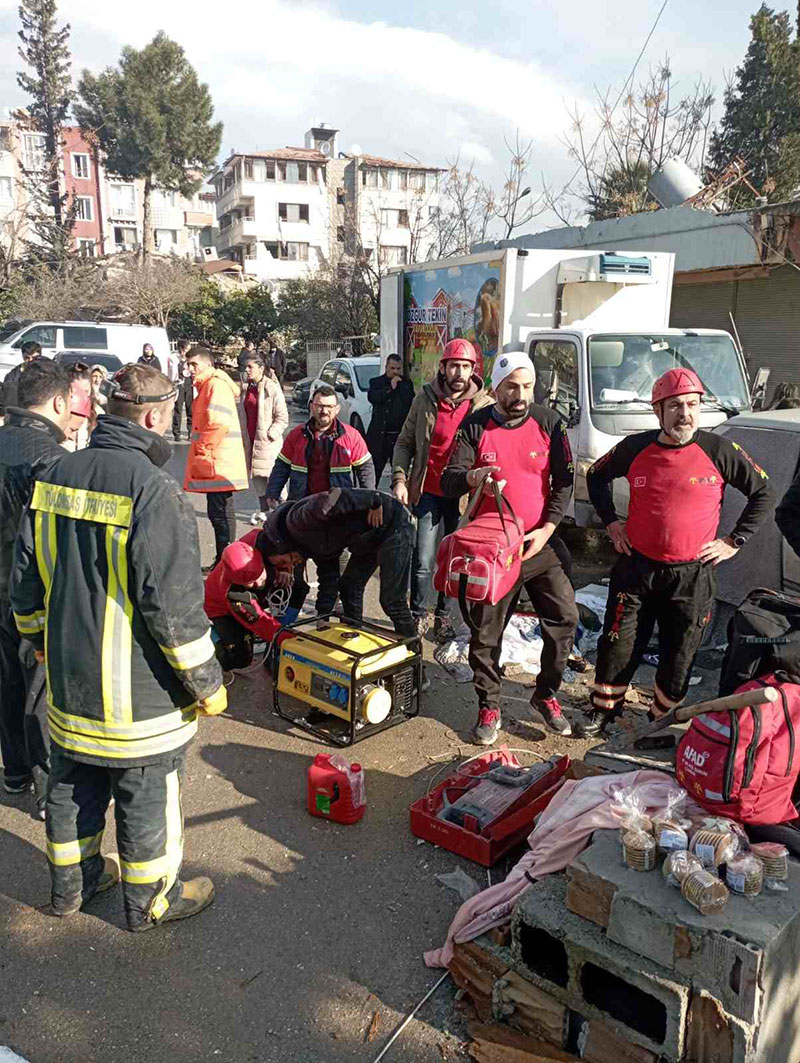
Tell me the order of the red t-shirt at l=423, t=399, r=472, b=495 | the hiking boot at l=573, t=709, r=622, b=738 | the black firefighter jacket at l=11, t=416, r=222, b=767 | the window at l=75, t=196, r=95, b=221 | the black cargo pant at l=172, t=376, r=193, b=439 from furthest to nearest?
the window at l=75, t=196, r=95, b=221
the black cargo pant at l=172, t=376, r=193, b=439
the red t-shirt at l=423, t=399, r=472, b=495
the hiking boot at l=573, t=709, r=622, b=738
the black firefighter jacket at l=11, t=416, r=222, b=767

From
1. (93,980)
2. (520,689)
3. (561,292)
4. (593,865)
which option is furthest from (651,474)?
(561,292)

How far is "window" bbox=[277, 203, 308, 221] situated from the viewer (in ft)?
165

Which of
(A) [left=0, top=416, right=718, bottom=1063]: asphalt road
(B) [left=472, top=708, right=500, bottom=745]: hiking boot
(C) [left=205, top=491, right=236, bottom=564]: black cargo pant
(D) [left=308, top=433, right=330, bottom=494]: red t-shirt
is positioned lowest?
(A) [left=0, top=416, right=718, bottom=1063]: asphalt road

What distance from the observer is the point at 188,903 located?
3.25m

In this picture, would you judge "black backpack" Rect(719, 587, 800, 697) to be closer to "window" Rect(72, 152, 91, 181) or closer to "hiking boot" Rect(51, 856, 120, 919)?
"hiking boot" Rect(51, 856, 120, 919)

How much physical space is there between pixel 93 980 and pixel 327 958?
0.84 meters

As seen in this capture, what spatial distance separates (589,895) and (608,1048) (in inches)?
16.9

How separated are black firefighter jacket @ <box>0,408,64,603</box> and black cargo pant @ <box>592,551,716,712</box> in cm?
298

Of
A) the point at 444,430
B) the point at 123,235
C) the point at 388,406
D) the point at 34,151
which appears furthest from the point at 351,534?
the point at 123,235

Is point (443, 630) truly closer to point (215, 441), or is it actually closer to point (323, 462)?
point (323, 462)

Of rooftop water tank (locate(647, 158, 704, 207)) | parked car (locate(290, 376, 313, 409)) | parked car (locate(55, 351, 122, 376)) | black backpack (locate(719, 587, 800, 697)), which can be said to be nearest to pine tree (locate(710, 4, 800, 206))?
rooftop water tank (locate(647, 158, 704, 207))

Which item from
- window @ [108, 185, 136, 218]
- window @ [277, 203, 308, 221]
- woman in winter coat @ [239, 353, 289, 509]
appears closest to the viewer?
woman in winter coat @ [239, 353, 289, 509]

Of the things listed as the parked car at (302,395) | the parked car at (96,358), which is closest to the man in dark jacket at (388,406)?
the parked car at (96,358)

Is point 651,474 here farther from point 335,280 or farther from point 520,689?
point 335,280
